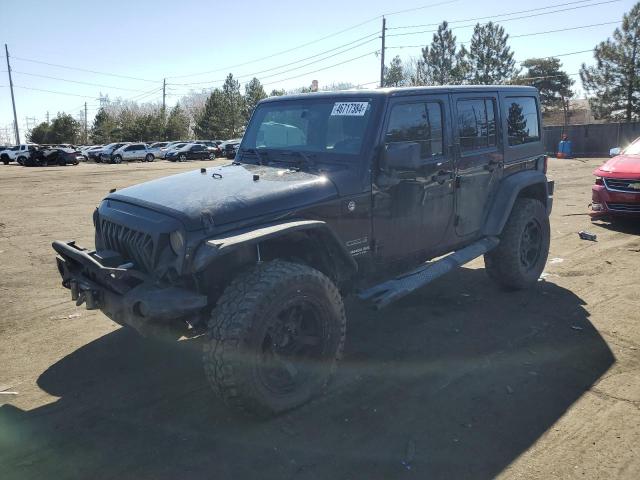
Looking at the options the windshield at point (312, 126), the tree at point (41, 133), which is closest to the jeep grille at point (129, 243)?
the windshield at point (312, 126)

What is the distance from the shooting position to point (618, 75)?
4150 centimetres

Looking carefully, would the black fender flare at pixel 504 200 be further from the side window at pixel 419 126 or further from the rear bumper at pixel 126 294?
the rear bumper at pixel 126 294

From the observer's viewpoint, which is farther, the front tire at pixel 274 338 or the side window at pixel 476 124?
the side window at pixel 476 124

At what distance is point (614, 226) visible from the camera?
356 inches

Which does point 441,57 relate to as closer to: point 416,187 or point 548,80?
point 548,80

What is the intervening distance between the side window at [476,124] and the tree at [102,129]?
2793 inches

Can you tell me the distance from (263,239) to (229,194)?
20.4 inches

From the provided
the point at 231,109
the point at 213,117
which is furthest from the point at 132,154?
the point at 231,109

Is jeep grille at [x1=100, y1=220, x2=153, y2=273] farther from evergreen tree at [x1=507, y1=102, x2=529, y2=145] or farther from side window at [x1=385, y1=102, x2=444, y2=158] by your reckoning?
evergreen tree at [x1=507, y1=102, x2=529, y2=145]

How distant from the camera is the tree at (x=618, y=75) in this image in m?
40.6

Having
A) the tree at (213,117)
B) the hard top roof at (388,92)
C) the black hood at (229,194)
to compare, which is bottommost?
the black hood at (229,194)

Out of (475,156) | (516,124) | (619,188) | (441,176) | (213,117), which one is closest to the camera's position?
(441,176)

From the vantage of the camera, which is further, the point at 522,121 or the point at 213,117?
the point at 213,117

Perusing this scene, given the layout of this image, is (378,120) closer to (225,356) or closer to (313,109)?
(313,109)
